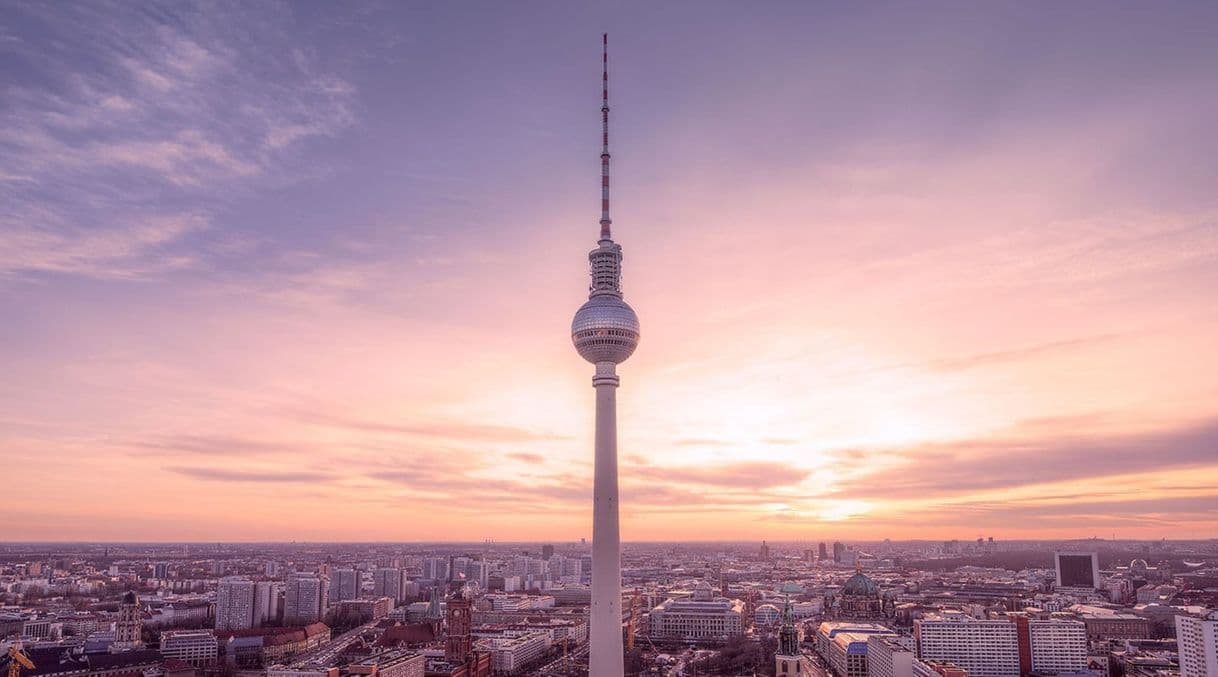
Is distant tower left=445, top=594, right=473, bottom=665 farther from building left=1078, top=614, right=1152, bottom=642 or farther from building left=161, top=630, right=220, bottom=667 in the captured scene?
building left=1078, top=614, right=1152, bottom=642

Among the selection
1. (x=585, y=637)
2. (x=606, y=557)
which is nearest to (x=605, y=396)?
(x=606, y=557)

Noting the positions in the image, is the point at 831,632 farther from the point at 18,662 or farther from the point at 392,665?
the point at 18,662

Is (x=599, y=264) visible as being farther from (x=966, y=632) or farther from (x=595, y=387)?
(x=966, y=632)

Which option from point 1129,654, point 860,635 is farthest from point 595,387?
point 1129,654

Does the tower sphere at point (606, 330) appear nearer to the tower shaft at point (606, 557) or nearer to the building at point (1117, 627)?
the tower shaft at point (606, 557)

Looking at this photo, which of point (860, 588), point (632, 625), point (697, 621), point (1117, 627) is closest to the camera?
point (632, 625)

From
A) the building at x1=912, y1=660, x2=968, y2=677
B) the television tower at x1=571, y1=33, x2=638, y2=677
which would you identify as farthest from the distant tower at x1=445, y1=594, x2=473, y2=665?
the building at x1=912, y1=660, x2=968, y2=677

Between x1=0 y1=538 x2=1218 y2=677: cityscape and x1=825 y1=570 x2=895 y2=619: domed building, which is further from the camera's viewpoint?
x1=825 y1=570 x2=895 y2=619: domed building
